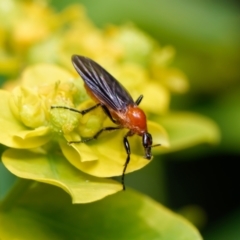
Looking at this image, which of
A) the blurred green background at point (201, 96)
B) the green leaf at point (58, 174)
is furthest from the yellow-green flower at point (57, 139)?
the blurred green background at point (201, 96)

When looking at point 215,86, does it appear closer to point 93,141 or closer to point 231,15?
point 231,15

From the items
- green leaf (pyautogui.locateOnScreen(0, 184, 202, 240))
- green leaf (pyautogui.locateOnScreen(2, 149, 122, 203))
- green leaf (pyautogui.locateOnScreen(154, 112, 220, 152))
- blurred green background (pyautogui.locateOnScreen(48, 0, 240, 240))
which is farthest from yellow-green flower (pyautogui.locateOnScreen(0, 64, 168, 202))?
blurred green background (pyautogui.locateOnScreen(48, 0, 240, 240))

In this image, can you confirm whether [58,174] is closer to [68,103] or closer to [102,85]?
[68,103]

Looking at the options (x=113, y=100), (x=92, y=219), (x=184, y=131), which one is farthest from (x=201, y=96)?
(x=92, y=219)

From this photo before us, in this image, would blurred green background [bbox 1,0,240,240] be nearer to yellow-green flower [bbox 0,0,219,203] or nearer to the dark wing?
yellow-green flower [bbox 0,0,219,203]

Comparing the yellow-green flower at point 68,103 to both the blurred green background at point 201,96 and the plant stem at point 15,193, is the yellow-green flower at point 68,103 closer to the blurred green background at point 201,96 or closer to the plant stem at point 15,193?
the plant stem at point 15,193

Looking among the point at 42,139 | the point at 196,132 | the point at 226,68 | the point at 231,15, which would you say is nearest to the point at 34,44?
the point at 196,132
